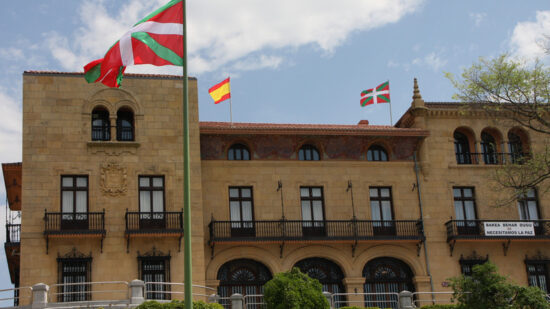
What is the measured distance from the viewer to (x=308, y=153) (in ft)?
131

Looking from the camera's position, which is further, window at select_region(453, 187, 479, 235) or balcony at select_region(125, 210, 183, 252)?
window at select_region(453, 187, 479, 235)

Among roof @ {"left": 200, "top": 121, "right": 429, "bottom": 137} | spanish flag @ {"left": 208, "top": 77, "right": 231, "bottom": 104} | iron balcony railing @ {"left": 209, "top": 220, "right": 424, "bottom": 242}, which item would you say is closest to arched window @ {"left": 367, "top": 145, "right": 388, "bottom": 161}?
roof @ {"left": 200, "top": 121, "right": 429, "bottom": 137}

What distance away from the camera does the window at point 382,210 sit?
3888 cm

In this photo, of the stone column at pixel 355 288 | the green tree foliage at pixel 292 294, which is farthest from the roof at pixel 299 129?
the green tree foliage at pixel 292 294

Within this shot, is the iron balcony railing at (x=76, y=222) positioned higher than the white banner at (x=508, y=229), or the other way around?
the iron balcony railing at (x=76, y=222)

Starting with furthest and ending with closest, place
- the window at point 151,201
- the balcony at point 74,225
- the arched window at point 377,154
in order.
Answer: the arched window at point 377,154, the window at point 151,201, the balcony at point 74,225

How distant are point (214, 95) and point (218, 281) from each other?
29.4 ft

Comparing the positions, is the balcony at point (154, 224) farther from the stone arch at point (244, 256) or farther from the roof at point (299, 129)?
the roof at point (299, 129)

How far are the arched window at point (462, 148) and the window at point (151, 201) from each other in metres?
15.6

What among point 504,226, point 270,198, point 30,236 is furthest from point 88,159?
point 504,226

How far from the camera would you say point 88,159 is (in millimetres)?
35688

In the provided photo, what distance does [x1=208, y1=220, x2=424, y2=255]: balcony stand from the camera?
121ft

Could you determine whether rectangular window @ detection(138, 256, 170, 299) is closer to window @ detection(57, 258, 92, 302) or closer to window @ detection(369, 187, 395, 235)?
window @ detection(57, 258, 92, 302)

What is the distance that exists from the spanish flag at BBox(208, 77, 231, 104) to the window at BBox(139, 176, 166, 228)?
500 cm
